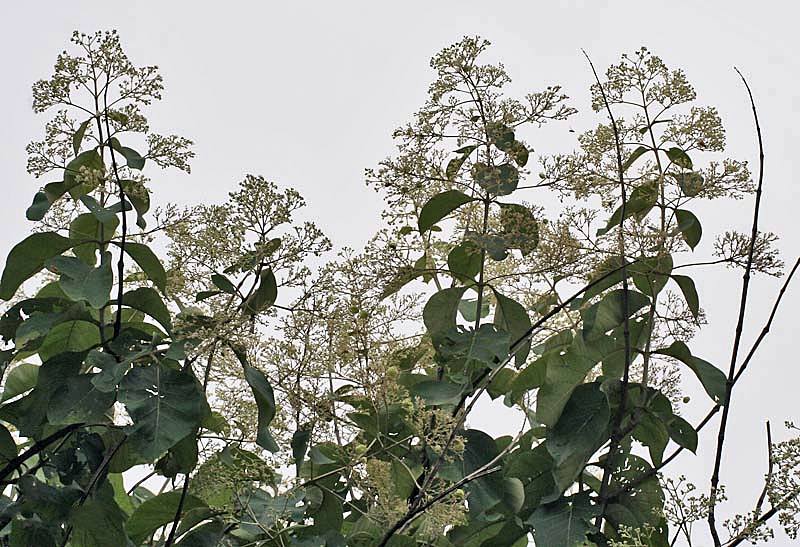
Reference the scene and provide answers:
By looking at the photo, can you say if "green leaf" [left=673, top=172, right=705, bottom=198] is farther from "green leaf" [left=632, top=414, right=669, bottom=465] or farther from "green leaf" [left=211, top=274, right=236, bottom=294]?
"green leaf" [left=211, top=274, right=236, bottom=294]

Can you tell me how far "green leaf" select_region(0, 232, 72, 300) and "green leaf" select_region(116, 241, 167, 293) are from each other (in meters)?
0.08

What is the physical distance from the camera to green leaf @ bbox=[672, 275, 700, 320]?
1.11m

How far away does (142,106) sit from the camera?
1.11m

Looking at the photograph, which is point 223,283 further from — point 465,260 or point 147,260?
point 465,260

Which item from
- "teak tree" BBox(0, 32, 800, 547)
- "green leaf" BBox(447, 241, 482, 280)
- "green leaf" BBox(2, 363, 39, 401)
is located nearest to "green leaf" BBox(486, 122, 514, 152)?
"teak tree" BBox(0, 32, 800, 547)

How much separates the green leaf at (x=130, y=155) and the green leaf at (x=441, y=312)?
0.31 m

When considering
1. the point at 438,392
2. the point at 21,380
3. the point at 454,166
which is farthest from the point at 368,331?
the point at 21,380

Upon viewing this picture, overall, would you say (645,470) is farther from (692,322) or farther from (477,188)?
(477,188)

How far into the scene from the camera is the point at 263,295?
1.01 m

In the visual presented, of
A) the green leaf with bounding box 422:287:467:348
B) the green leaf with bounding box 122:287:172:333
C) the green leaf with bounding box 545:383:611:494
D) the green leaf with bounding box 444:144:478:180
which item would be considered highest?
the green leaf with bounding box 444:144:478:180

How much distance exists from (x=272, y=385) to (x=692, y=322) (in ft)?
1.36

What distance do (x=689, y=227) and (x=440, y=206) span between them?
0.24 m

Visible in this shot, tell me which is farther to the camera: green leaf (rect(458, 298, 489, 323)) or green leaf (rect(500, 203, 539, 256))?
green leaf (rect(458, 298, 489, 323))

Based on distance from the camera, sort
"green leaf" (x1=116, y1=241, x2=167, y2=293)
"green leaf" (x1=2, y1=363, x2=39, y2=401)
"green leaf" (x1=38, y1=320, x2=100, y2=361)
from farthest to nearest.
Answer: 1. "green leaf" (x1=2, y1=363, x2=39, y2=401)
2. "green leaf" (x1=38, y1=320, x2=100, y2=361)
3. "green leaf" (x1=116, y1=241, x2=167, y2=293)
